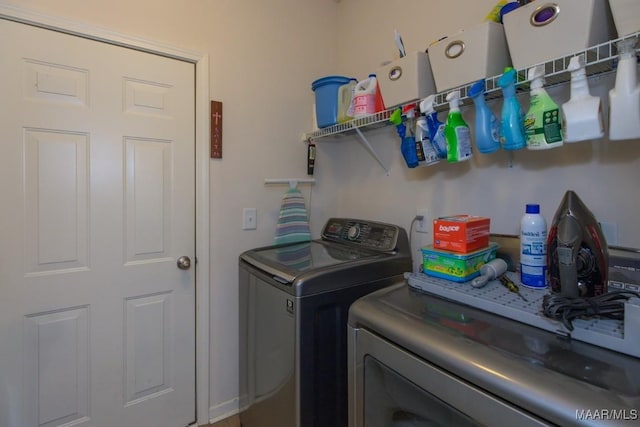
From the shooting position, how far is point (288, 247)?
187 centimetres

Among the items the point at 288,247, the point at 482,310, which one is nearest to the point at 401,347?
the point at 482,310

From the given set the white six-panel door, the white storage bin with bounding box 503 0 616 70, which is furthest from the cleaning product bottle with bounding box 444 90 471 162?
the white six-panel door

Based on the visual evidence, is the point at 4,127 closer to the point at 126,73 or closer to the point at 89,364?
the point at 126,73

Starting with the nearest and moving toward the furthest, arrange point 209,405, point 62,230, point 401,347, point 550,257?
point 401,347 < point 550,257 < point 62,230 < point 209,405

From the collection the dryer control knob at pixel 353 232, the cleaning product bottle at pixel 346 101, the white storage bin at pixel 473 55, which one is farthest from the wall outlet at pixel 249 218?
the white storage bin at pixel 473 55

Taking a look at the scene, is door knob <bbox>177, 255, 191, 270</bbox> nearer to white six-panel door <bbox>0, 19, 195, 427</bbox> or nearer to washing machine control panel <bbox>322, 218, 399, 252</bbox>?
white six-panel door <bbox>0, 19, 195, 427</bbox>

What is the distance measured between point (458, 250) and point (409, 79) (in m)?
0.76

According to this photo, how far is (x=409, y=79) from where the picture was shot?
4.58ft

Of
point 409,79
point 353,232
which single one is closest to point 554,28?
point 409,79

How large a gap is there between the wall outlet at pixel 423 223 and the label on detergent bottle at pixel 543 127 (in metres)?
A: 0.69

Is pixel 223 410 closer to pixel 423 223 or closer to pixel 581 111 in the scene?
A: pixel 423 223

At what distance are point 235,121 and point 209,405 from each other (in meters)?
1.62

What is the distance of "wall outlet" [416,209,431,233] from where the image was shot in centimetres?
168

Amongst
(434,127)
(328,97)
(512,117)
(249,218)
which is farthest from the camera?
(249,218)
